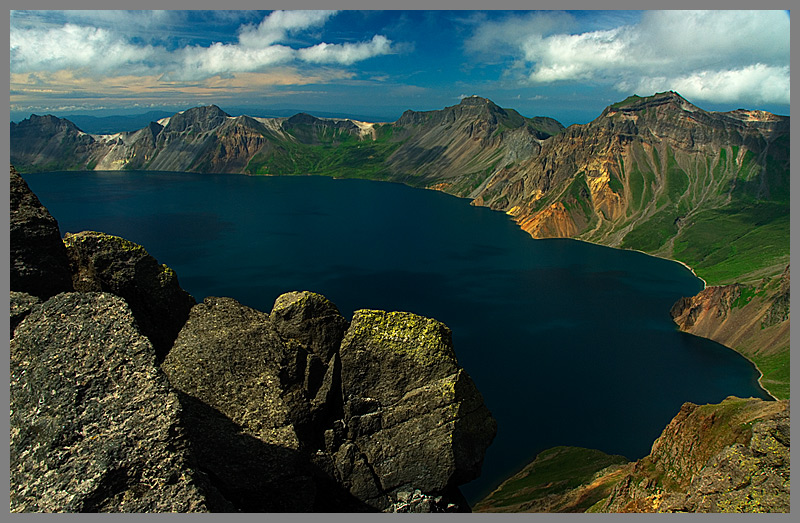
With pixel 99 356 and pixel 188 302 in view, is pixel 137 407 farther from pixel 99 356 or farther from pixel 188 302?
pixel 188 302

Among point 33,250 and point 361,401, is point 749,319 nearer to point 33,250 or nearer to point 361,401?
point 361,401

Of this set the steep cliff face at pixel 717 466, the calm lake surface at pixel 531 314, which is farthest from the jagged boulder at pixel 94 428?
the calm lake surface at pixel 531 314

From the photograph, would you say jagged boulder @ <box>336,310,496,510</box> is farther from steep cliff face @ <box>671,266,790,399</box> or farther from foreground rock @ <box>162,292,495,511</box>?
steep cliff face @ <box>671,266,790,399</box>

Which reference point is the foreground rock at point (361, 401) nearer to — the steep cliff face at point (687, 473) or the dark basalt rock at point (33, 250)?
the dark basalt rock at point (33, 250)

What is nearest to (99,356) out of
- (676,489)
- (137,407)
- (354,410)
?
(137,407)

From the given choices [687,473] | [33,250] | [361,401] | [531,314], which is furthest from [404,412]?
[531,314]

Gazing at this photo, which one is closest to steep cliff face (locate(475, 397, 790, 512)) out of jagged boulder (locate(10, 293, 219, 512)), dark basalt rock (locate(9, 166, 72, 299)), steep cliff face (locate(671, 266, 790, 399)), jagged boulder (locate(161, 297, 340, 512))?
jagged boulder (locate(161, 297, 340, 512))
